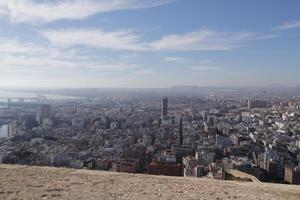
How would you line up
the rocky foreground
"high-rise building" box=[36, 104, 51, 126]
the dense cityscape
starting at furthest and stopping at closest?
"high-rise building" box=[36, 104, 51, 126] → the dense cityscape → the rocky foreground

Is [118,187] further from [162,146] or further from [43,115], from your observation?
[43,115]

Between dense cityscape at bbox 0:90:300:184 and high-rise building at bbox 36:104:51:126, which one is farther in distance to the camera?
high-rise building at bbox 36:104:51:126

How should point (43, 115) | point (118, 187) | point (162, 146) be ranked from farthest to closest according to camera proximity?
point (43, 115) → point (162, 146) → point (118, 187)

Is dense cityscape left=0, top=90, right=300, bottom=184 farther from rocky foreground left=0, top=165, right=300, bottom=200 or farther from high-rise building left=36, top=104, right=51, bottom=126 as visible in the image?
rocky foreground left=0, top=165, right=300, bottom=200

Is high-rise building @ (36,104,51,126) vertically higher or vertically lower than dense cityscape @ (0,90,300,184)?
higher

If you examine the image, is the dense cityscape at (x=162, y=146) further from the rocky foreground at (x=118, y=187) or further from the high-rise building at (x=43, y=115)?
the rocky foreground at (x=118, y=187)

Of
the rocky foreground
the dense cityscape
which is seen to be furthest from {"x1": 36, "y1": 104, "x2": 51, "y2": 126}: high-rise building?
the rocky foreground

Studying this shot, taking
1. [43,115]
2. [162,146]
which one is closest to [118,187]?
[162,146]

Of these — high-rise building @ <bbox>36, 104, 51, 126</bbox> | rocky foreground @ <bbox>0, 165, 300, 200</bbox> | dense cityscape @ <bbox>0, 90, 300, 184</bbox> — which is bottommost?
dense cityscape @ <bbox>0, 90, 300, 184</bbox>

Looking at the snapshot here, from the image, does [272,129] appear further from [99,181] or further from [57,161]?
[99,181]
